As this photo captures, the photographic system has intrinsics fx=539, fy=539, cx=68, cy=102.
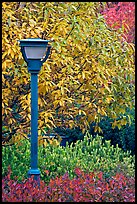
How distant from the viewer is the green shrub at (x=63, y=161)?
23.1 ft

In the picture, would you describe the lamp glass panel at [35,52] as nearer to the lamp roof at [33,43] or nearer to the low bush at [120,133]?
the lamp roof at [33,43]

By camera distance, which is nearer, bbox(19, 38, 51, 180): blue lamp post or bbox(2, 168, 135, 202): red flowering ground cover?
bbox(2, 168, 135, 202): red flowering ground cover

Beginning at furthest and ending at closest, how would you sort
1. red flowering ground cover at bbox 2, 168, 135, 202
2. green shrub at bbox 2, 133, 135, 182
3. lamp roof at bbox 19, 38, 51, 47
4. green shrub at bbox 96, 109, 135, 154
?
green shrub at bbox 96, 109, 135, 154 < green shrub at bbox 2, 133, 135, 182 < lamp roof at bbox 19, 38, 51, 47 < red flowering ground cover at bbox 2, 168, 135, 202

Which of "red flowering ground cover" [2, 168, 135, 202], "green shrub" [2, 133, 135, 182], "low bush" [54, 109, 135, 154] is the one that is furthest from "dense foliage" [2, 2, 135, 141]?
"low bush" [54, 109, 135, 154]

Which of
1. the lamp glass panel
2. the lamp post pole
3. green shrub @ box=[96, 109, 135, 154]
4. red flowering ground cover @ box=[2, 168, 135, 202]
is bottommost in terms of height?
red flowering ground cover @ box=[2, 168, 135, 202]

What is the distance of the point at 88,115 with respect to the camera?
686 cm

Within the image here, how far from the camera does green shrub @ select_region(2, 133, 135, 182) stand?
7.05 metres

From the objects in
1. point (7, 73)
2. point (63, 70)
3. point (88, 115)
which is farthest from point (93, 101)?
point (7, 73)

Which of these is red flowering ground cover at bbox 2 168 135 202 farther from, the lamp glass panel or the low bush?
the low bush

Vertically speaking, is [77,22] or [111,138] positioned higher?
[77,22]

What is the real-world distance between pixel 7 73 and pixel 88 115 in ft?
4.03

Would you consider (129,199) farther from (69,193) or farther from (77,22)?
(77,22)

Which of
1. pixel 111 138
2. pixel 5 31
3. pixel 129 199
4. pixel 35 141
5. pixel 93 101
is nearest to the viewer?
pixel 129 199

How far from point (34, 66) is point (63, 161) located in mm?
2062
